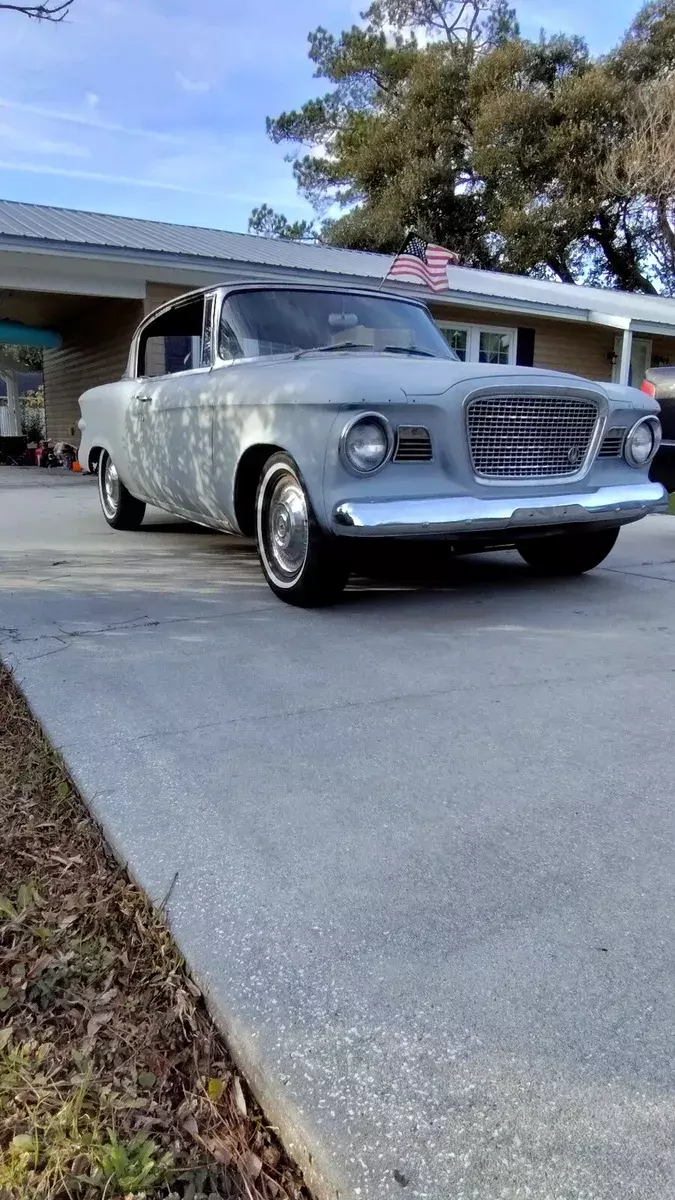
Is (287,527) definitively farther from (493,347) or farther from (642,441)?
(493,347)

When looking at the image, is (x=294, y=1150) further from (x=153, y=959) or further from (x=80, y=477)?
(x=80, y=477)

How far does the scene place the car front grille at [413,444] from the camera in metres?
3.88

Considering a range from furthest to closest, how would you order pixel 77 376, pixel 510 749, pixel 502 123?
pixel 502 123 < pixel 77 376 < pixel 510 749

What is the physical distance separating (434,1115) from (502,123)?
31481 mm

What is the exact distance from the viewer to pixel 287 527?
14.2 feet

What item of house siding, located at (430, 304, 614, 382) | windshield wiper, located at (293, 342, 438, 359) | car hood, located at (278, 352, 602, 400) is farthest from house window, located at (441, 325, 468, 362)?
car hood, located at (278, 352, 602, 400)

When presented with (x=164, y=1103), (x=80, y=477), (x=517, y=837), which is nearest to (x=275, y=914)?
(x=164, y=1103)

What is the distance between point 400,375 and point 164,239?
11.7m

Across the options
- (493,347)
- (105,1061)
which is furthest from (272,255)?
A: (105,1061)

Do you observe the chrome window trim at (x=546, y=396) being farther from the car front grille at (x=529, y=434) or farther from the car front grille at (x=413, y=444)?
the car front grille at (x=413, y=444)

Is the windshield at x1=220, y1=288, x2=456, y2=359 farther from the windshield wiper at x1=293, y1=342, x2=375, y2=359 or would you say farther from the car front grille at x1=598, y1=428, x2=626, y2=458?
the car front grille at x1=598, y1=428, x2=626, y2=458

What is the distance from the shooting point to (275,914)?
71.3 inches

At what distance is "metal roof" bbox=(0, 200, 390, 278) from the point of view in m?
12.2

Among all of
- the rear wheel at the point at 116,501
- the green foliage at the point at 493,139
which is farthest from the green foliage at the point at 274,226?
the rear wheel at the point at 116,501
